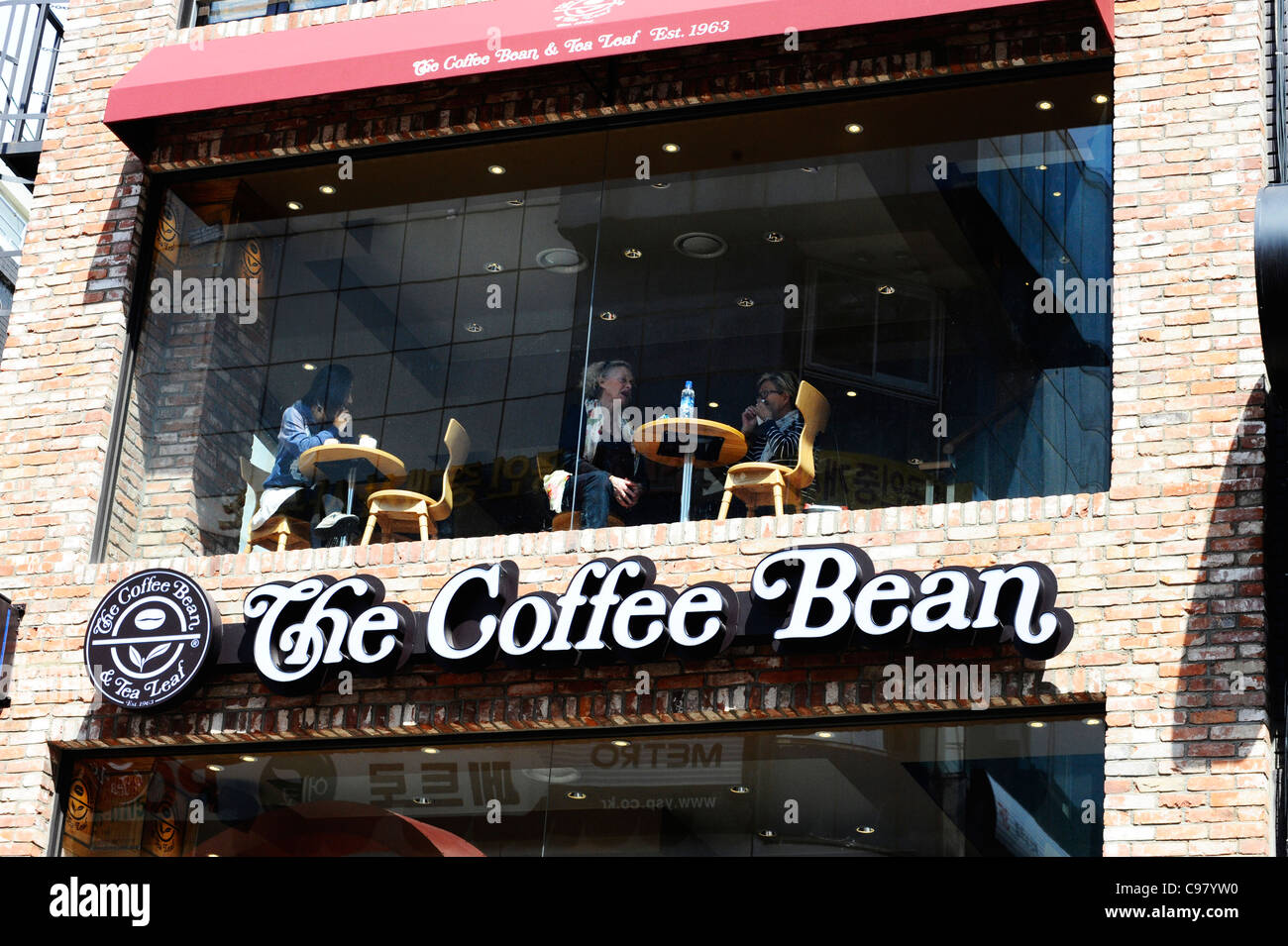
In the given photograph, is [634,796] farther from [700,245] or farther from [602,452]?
[700,245]

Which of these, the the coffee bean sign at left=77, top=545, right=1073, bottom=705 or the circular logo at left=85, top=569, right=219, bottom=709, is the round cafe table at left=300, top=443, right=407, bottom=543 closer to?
the the coffee bean sign at left=77, top=545, right=1073, bottom=705

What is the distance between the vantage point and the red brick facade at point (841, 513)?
9367 mm

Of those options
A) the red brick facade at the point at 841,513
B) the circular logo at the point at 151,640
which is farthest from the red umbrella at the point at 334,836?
the circular logo at the point at 151,640

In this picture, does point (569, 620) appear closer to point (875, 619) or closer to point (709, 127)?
point (875, 619)

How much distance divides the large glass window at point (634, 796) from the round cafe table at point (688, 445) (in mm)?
1622

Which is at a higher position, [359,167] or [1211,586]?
[359,167]

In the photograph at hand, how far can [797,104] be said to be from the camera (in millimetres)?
11469

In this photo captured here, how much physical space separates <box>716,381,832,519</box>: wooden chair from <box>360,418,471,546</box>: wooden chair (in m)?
1.77

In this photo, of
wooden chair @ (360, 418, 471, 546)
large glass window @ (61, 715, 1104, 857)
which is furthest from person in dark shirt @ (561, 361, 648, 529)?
large glass window @ (61, 715, 1104, 857)

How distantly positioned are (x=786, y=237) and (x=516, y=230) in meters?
1.83

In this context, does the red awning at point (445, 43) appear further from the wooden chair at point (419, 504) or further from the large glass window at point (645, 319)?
the wooden chair at point (419, 504)

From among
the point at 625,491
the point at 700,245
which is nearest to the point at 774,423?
the point at 625,491

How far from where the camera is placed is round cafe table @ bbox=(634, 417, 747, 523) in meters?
Answer: 10.8
